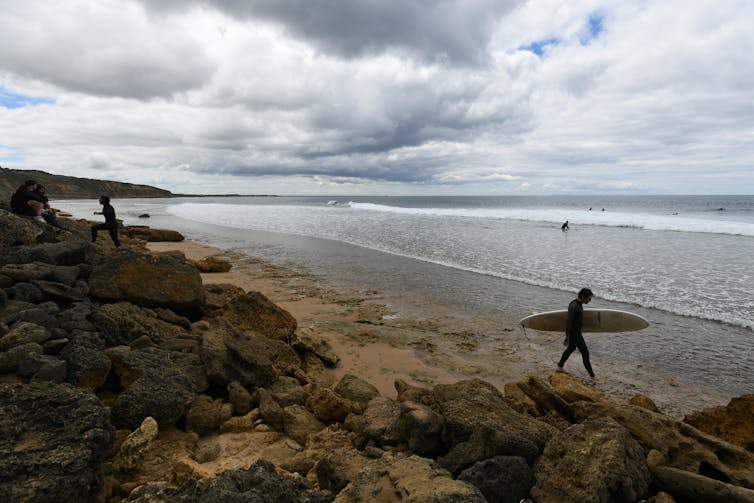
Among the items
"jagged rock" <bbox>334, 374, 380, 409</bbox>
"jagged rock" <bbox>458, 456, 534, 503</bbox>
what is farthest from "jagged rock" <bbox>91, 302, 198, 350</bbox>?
"jagged rock" <bbox>458, 456, 534, 503</bbox>

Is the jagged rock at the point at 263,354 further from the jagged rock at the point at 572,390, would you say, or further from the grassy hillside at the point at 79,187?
the grassy hillside at the point at 79,187

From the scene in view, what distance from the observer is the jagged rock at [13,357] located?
4020 mm

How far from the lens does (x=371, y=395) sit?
541 cm

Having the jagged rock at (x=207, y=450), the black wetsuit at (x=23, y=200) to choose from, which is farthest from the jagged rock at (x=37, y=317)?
the black wetsuit at (x=23, y=200)

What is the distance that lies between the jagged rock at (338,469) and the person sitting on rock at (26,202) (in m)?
10.5

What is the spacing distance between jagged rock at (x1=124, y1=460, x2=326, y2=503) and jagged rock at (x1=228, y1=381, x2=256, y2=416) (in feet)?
6.02

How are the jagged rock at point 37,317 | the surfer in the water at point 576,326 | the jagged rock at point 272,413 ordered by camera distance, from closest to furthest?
the jagged rock at point 272,413 < the jagged rock at point 37,317 < the surfer in the water at point 576,326

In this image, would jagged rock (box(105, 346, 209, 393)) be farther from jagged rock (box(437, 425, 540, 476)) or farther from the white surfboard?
the white surfboard

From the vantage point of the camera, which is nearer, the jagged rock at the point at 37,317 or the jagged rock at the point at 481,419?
the jagged rock at the point at 481,419

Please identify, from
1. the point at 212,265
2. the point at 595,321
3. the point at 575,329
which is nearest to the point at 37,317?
the point at 575,329

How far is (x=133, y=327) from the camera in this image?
561 cm

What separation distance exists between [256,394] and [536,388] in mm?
→ 3592

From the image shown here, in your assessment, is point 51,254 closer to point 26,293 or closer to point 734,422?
point 26,293

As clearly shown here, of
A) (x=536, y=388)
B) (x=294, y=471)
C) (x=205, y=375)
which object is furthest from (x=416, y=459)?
(x=205, y=375)
